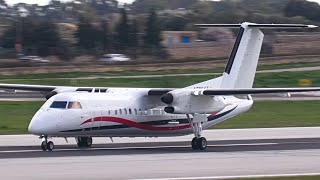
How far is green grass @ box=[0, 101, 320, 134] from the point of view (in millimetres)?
40938

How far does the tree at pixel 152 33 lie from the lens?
89.9 m

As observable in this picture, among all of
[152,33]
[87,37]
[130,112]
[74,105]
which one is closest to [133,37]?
[152,33]

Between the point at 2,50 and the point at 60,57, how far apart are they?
30.2 feet

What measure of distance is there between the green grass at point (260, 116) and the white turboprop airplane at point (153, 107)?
29.9 feet

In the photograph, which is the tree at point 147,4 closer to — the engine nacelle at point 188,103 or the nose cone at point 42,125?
the engine nacelle at point 188,103

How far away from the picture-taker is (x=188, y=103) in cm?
2830

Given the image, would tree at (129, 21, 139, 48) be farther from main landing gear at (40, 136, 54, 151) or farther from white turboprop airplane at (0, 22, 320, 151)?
main landing gear at (40, 136, 54, 151)

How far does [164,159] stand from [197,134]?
4821mm

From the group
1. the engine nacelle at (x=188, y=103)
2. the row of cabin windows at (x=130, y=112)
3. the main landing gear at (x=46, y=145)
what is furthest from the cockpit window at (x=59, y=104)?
the engine nacelle at (x=188, y=103)

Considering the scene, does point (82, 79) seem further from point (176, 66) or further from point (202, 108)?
point (202, 108)

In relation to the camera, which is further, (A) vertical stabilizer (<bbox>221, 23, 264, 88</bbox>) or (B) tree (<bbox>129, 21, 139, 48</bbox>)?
(B) tree (<bbox>129, 21, 139, 48</bbox>)

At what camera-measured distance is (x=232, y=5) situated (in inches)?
5207

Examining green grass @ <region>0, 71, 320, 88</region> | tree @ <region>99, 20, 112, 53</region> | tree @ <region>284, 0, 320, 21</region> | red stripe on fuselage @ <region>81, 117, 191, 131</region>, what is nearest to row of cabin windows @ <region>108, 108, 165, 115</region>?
red stripe on fuselage @ <region>81, 117, 191, 131</region>

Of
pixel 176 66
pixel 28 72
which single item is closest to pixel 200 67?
pixel 176 66
